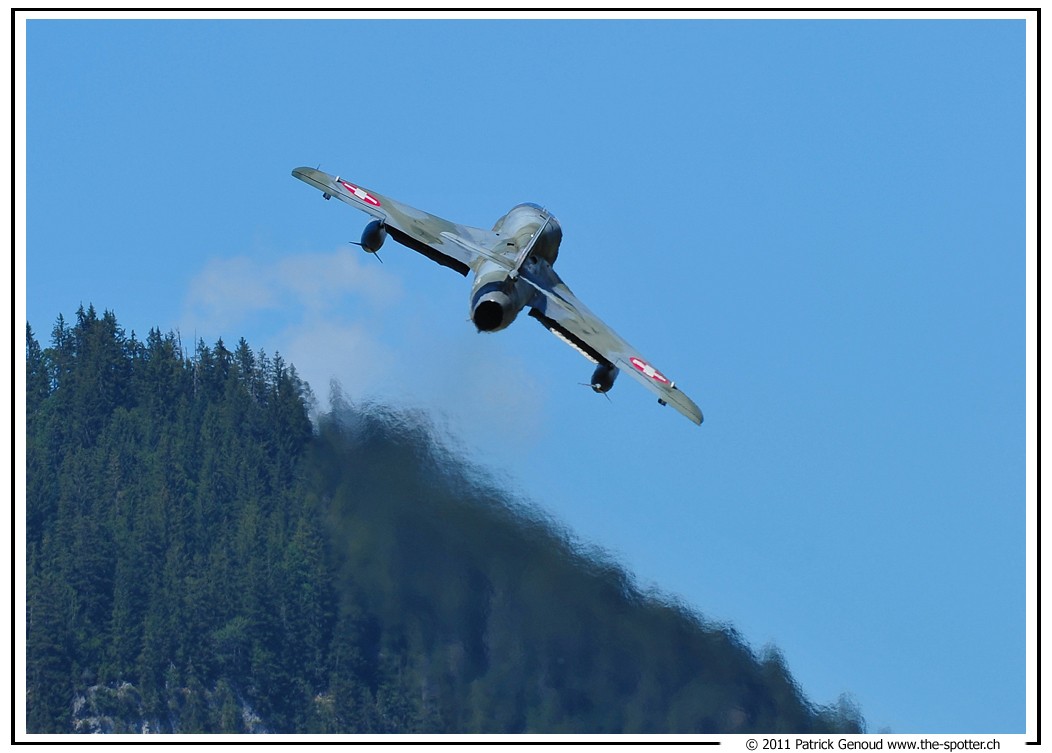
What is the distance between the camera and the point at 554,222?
411 feet

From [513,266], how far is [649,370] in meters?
9.16

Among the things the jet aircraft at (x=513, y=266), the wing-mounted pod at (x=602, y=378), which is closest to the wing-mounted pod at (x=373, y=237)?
the jet aircraft at (x=513, y=266)

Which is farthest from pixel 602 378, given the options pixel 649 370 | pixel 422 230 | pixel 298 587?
pixel 298 587

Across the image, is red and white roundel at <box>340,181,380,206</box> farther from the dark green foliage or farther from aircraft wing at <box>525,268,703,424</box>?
the dark green foliage

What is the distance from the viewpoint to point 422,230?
403 feet

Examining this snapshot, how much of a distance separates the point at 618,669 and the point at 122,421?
51270 millimetres

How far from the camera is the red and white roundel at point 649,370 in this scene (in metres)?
117

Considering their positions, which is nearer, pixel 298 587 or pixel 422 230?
pixel 422 230

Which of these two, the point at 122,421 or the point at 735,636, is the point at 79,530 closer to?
the point at 122,421

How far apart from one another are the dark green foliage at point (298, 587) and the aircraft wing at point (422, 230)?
83.2ft

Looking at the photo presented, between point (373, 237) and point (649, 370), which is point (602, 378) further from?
point (373, 237)

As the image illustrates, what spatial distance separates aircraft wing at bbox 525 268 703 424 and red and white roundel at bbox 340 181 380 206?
1115 cm

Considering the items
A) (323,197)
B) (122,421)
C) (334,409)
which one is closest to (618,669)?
(334,409)
